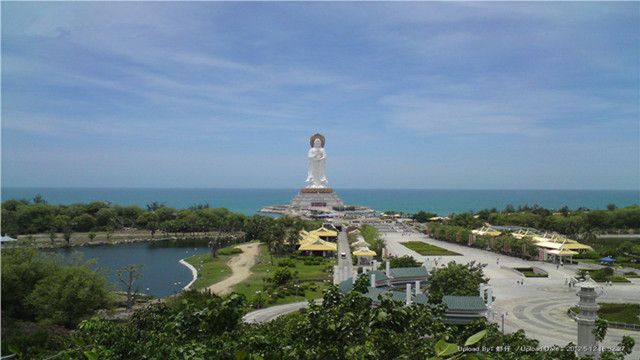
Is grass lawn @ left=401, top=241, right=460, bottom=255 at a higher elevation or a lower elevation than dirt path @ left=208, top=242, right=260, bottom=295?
higher

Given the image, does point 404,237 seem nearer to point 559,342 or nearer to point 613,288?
point 613,288

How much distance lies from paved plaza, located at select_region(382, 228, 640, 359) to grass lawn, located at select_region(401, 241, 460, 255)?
56.3 inches

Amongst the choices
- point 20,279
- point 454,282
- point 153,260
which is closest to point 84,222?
point 153,260

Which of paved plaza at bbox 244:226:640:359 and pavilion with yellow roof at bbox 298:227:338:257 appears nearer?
paved plaza at bbox 244:226:640:359

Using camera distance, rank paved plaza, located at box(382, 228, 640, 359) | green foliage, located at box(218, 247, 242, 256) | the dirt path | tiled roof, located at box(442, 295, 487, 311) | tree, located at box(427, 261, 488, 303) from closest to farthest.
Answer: tiled roof, located at box(442, 295, 487, 311)
paved plaza, located at box(382, 228, 640, 359)
tree, located at box(427, 261, 488, 303)
the dirt path
green foliage, located at box(218, 247, 242, 256)

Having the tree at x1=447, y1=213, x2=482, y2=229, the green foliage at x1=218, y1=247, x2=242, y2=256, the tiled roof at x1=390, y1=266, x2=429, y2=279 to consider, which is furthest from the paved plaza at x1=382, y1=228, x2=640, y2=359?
the green foliage at x1=218, y1=247, x2=242, y2=256

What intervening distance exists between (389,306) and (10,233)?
5699 cm

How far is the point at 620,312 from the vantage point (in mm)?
21156

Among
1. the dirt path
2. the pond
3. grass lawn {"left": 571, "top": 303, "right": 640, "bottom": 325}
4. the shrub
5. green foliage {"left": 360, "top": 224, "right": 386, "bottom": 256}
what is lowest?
the pond

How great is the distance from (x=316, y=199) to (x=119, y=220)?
31.5m

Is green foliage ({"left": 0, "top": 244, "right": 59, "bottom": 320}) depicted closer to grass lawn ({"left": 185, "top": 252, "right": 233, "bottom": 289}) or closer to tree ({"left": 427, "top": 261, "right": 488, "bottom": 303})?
grass lawn ({"left": 185, "top": 252, "right": 233, "bottom": 289})

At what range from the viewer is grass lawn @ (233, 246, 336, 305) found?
25394mm

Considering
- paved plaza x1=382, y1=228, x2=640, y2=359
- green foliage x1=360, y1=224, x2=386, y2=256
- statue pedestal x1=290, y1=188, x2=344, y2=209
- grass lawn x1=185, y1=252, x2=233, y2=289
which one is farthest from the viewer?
statue pedestal x1=290, y1=188, x2=344, y2=209

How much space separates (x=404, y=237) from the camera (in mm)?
52938
